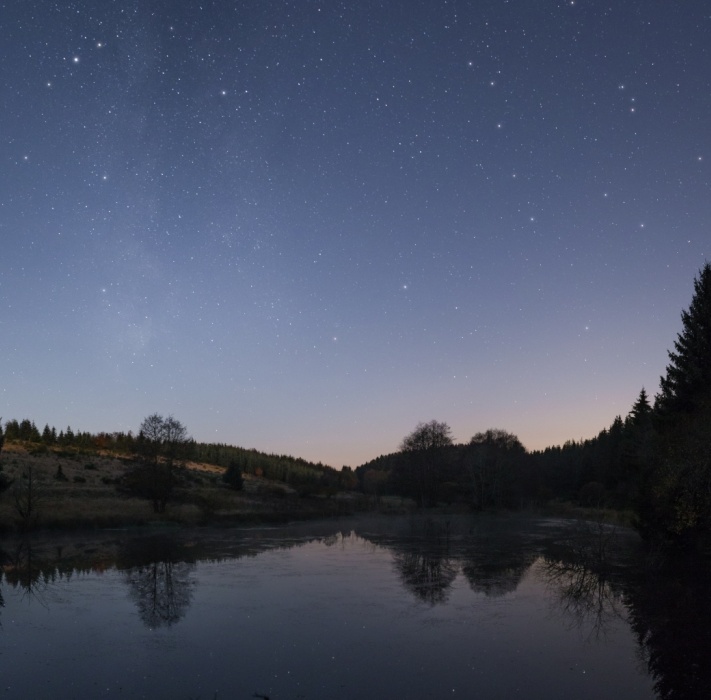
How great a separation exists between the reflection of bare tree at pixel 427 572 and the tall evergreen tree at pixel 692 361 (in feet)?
45.1

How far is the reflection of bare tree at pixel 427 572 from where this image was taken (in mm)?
21172

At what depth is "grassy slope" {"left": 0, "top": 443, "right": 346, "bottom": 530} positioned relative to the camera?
43875 mm

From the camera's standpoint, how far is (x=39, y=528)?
3909 cm

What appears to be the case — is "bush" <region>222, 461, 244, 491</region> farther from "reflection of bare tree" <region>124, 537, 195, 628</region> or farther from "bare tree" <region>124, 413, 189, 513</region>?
"reflection of bare tree" <region>124, 537, 195, 628</region>

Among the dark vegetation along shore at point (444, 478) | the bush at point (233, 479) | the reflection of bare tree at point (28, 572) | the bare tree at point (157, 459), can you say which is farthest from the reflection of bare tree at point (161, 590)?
the bush at point (233, 479)

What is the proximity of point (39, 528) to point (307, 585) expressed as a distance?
2496 centimetres

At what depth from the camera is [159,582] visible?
2333 cm

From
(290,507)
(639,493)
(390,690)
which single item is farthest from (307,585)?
(290,507)

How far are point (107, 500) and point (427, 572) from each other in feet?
124

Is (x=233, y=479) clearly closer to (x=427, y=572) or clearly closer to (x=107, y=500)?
(x=107, y=500)

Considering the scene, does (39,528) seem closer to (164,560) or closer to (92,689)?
(164,560)

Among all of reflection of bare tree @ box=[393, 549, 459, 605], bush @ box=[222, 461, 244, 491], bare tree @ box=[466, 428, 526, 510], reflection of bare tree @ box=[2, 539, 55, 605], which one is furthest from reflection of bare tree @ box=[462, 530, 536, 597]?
bush @ box=[222, 461, 244, 491]

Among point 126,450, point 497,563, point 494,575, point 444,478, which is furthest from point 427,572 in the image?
point 126,450

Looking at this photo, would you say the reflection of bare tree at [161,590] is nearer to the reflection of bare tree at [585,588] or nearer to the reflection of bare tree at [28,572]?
the reflection of bare tree at [28,572]
